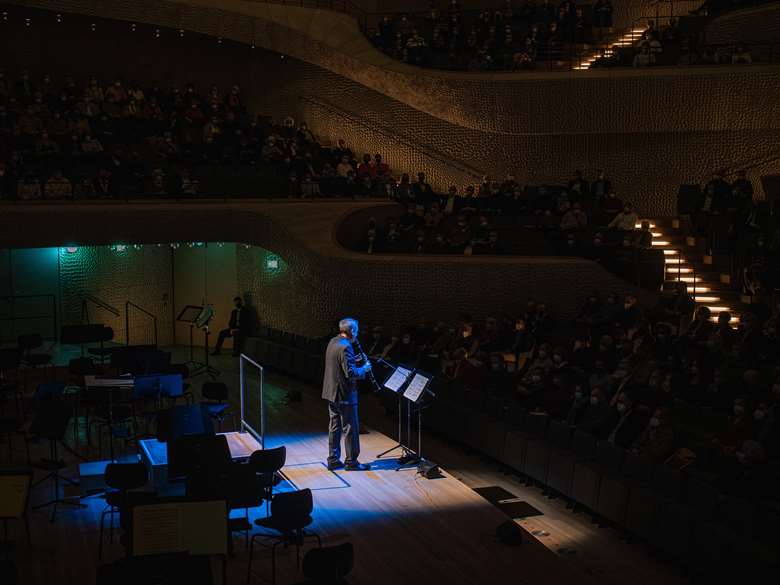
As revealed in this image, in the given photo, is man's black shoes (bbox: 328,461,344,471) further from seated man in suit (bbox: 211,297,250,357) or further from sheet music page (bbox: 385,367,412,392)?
seated man in suit (bbox: 211,297,250,357)

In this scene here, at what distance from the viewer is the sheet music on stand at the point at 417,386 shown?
11.3 m

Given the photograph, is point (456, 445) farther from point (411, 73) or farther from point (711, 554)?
point (411, 73)

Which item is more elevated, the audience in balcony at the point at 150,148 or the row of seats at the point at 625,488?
the audience in balcony at the point at 150,148

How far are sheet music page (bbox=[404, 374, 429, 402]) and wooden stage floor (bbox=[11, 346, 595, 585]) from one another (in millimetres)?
1053

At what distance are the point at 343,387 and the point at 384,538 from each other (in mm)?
1970

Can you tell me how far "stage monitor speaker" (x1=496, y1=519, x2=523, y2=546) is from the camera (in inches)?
395

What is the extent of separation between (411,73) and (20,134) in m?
8.39

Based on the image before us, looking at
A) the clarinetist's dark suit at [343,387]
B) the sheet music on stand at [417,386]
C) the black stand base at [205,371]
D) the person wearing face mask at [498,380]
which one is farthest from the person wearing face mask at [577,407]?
the black stand base at [205,371]

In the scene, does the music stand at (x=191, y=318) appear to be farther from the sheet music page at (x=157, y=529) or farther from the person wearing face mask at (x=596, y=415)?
the sheet music page at (x=157, y=529)

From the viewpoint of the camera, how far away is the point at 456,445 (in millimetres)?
15039

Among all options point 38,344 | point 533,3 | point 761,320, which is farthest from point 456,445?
point 533,3

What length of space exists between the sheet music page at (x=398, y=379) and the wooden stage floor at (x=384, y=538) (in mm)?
1042

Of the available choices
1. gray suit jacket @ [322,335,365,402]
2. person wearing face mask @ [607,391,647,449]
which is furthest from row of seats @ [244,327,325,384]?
person wearing face mask @ [607,391,647,449]

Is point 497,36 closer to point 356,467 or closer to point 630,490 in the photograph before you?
point 356,467
